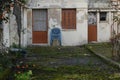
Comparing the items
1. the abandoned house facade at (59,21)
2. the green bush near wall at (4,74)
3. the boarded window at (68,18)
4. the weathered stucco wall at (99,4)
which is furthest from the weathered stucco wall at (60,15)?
the green bush near wall at (4,74)

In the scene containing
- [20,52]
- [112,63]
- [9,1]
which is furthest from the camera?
[20,52]

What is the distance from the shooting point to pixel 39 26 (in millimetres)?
29500

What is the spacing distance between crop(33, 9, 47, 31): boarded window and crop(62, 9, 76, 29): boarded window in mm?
1478

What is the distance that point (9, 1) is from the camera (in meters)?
10.7

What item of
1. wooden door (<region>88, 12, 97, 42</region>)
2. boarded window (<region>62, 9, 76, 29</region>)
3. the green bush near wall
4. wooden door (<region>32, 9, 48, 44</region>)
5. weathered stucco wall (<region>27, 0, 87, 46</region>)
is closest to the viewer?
the green bush near wall

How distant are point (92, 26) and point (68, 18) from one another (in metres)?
2.20

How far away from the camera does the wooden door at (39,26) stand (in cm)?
2938

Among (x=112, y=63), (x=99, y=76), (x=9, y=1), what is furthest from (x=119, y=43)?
(x=9, y=1)

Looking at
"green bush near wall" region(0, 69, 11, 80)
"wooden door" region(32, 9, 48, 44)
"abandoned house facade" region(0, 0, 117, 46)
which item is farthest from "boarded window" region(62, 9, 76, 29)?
"green bush near wall" region(0, 69, 11, 80)

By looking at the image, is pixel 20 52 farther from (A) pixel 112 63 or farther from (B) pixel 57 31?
(B) pixel 57 31

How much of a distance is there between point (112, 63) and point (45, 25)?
15.1 meters

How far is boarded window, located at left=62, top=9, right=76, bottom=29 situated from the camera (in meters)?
29.5

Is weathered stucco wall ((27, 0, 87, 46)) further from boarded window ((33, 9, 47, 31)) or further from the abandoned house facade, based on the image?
boarded window ((33, 9, 47, 31))

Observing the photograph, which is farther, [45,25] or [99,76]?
[45,25]
